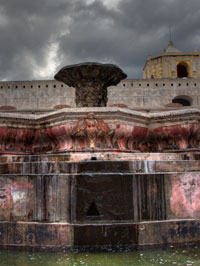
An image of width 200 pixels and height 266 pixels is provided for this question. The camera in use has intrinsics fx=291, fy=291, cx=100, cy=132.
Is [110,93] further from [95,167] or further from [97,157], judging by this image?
[95,167]

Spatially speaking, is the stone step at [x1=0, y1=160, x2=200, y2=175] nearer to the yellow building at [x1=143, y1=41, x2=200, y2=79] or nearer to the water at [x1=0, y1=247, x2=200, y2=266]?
the water at [x1=0, y1=247, x2=200, y2=266]

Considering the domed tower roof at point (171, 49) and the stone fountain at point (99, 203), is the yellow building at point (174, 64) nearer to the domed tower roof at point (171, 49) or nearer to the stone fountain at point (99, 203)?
the domed tower roof at point (171, 49)

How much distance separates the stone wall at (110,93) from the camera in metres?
28.3

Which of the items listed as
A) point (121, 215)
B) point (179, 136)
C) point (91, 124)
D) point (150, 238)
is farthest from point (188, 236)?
point (179, 136)

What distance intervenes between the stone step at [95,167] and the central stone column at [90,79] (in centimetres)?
374

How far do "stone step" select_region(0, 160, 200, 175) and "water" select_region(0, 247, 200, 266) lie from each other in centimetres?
86

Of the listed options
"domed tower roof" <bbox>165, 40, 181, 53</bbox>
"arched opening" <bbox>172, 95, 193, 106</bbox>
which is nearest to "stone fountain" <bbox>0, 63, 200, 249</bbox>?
"arched opening" <bbox>172, 95, 193, 106</bbox>

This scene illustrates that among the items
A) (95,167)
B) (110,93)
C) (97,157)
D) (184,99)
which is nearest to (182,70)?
(184,99)

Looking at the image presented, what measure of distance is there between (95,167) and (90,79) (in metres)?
4.06

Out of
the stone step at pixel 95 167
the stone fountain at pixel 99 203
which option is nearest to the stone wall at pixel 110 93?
the stone step at pixel 95 167

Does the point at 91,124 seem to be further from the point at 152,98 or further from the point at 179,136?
the point at 152,98

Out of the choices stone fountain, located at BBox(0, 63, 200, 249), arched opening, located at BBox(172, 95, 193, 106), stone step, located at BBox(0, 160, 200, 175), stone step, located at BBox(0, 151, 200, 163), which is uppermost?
arched opening, located at BBox(172, 95, 193, 106)

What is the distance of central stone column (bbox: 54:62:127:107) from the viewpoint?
6727mm

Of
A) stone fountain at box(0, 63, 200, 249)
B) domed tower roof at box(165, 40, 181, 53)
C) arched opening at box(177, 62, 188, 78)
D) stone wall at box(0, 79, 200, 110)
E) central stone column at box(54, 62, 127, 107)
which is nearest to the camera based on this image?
stone fountain at box(0, 63, 200, 249)
